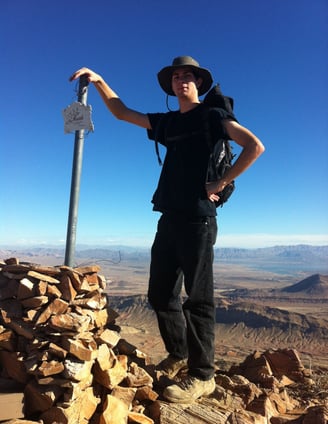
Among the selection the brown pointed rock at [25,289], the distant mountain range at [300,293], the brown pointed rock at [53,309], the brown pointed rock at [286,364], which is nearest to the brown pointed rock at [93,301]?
the brown pointed rock at [53,309]

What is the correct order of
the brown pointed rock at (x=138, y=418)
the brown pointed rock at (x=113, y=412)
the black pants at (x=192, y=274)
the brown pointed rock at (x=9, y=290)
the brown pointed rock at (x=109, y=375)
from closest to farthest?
1. the brown pointed rock at (x=113, y=412)
2. the brown pointed rock at (x=138, y=418)
3. the brown pointed rock at (x=109, y=375)
4. the black pants at (x=192, y=274)
5. the brown pointed rock at (x=9, y=290)

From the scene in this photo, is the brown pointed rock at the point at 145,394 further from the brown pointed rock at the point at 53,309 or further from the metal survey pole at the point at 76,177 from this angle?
the metal survey pole at the point at 76,177

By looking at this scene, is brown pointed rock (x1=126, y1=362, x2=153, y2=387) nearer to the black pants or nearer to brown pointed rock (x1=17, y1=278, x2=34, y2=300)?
the black pants

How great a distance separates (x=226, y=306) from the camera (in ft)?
140

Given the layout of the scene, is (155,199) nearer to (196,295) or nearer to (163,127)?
(163,127)

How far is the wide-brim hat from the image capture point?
2855 mm

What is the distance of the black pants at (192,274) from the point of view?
2729 millimetres

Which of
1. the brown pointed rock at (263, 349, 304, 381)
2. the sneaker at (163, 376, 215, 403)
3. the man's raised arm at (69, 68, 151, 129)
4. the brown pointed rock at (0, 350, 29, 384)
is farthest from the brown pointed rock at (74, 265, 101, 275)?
the brown pointed rock at (263, 349, 304, 381)

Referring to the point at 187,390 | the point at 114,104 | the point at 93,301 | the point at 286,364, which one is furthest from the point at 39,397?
the point at 286,364

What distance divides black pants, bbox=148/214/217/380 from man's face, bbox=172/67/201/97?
953mm

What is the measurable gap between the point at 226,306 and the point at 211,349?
4173 centimetres

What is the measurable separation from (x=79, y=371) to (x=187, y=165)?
157cm

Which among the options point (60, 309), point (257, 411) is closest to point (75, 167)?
point (60, 309)

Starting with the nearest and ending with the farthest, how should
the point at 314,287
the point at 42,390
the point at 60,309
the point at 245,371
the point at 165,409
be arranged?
the point at 42,390
the point at 165,409
the point at 60,309
the point at 245,371
the point at 314,287
